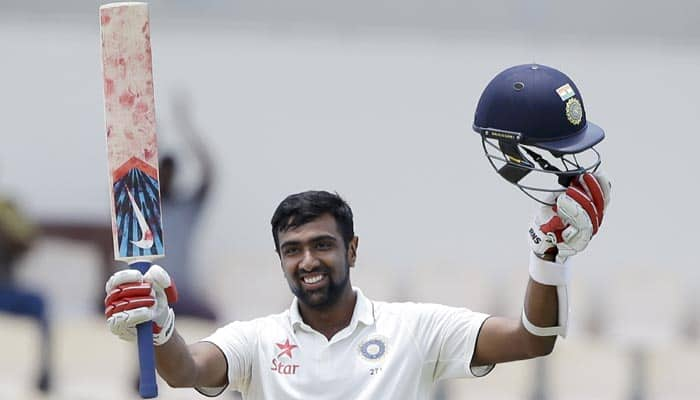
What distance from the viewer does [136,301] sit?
3.57m

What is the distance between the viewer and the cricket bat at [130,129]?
374 centimetres

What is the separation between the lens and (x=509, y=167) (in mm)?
3646

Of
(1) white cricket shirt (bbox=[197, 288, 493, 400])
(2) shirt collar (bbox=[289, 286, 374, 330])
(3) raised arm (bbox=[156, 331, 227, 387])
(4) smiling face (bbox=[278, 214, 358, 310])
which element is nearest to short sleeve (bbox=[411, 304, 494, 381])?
(1) white cricket shirt (bbox=[197, 288, 493, 400])


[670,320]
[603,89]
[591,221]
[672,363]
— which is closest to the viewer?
[591,221]

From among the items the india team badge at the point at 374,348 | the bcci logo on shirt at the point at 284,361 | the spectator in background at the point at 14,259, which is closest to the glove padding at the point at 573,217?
the india team badge at the point at 374,348

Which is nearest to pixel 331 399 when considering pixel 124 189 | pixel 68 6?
pixel 124 189

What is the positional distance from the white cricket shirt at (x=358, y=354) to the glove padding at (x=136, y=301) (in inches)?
11.1

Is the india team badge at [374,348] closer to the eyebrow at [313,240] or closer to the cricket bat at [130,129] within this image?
the eyebrow at [313,240]

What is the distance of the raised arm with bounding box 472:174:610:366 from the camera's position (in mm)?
3480

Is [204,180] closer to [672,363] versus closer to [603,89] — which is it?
[603,89]

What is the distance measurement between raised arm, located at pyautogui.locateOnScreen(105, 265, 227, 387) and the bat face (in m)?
0.14

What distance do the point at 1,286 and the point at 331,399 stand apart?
14.0 feet

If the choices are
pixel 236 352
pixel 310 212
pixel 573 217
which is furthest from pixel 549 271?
pixel 236 352

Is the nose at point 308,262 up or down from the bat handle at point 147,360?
up
